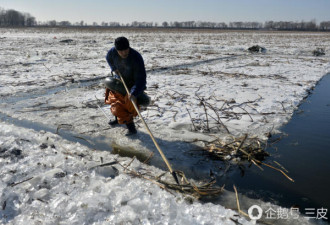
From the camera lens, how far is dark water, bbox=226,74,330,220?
→ 2.61 meters

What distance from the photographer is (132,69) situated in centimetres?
398

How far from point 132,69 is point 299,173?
275 centimetres

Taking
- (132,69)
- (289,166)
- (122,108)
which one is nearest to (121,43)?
(132,69)

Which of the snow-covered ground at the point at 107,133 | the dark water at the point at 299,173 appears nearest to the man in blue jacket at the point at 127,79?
the snow-covered ground at the point at 107,133

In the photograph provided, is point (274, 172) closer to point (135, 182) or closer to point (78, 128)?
point (135, 182)

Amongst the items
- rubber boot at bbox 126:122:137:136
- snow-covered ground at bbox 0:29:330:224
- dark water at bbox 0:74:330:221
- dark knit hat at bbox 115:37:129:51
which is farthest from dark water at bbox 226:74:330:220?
dark knit hat at bbox 115:37:129:51

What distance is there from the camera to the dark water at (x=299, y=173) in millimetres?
2607

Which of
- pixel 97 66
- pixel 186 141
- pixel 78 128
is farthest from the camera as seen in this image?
pixel 97 66

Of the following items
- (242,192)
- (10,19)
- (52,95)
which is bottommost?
(242,192)

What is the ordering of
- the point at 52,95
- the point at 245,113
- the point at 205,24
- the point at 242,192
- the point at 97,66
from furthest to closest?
1. the point at 205,24
2. the point at 97,66
3. the point at 52,95
4. the point at 245,113
5. the point at 242,192

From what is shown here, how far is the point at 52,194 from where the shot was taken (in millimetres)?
2451

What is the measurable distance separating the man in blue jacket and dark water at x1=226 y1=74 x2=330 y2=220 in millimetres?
1821

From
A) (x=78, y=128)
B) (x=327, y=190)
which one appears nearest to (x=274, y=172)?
(x=327, y=190)

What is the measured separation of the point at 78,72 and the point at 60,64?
2.35 m
